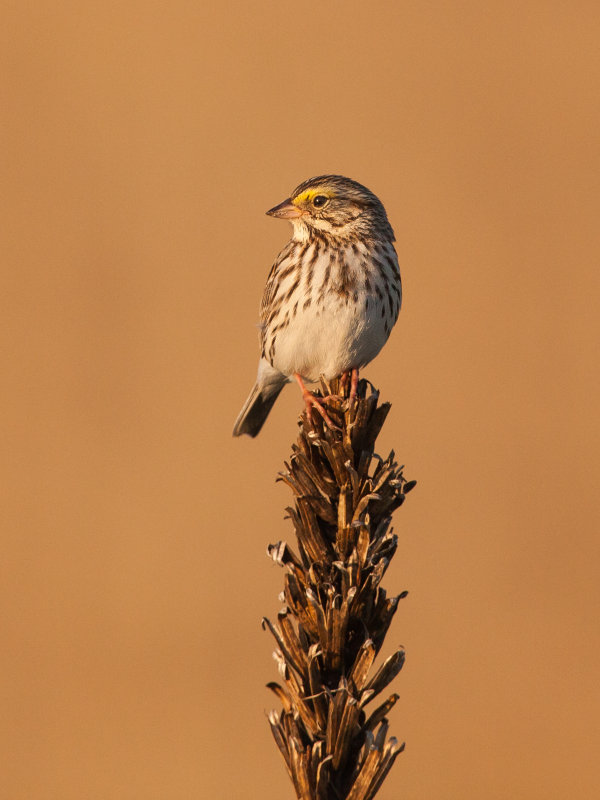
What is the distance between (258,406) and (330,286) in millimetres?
1014

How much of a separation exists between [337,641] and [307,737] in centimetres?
16

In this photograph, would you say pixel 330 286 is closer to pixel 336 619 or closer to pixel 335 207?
pixel 335 207

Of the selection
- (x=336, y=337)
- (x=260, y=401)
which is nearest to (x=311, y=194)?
(x=336, y=337)

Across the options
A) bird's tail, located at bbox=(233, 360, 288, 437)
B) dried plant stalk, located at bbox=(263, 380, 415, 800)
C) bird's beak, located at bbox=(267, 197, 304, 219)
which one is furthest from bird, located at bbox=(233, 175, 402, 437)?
dried plant stalk, located at bbox=(263, 380, 415, 800)

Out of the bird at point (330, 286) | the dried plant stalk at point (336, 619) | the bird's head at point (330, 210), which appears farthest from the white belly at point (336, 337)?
the dried plant stalk at point (336, 619)

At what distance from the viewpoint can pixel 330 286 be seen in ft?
11.4

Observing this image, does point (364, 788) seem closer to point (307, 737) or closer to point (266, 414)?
point (307, 737)

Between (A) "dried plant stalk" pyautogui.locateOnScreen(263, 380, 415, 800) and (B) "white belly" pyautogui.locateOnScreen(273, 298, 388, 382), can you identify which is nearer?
(A) "dried plant stalk" pyautogui.locateOnScreen(263, 380, 415, 800)

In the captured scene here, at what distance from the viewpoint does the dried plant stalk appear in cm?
146

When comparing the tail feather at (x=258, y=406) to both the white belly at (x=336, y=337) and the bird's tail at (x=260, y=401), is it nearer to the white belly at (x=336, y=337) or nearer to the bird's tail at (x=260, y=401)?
the bird's tail at (x=260, y=401)

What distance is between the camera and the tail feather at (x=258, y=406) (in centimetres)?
420

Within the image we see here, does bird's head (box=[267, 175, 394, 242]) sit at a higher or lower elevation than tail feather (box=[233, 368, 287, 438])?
higher

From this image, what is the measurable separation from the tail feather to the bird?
303 mm

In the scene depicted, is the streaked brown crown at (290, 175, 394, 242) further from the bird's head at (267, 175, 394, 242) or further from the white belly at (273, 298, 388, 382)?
the white belly at (273, 298, 388, 382)
